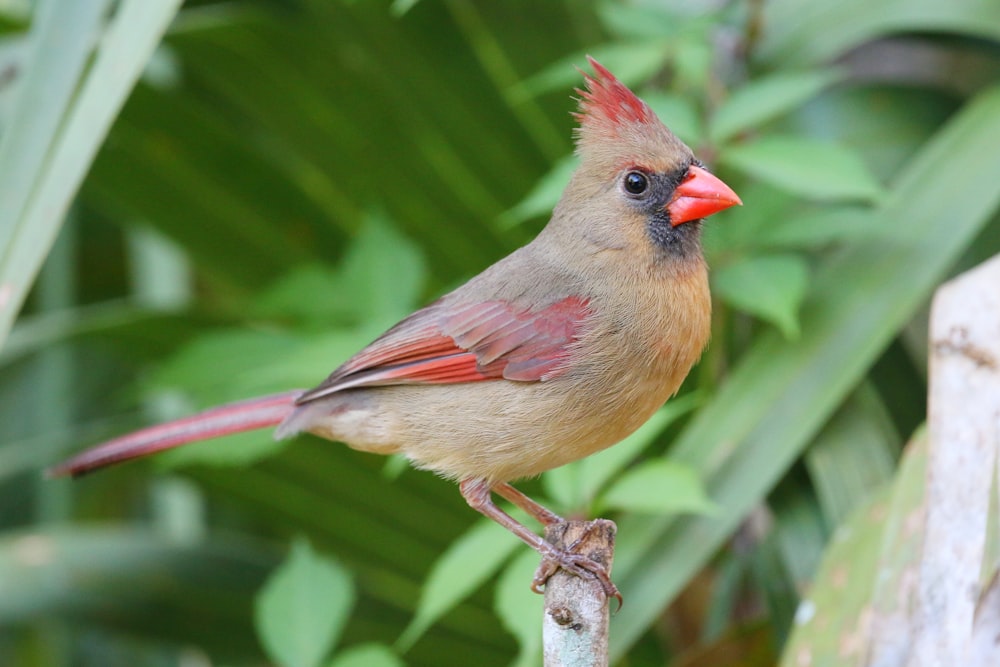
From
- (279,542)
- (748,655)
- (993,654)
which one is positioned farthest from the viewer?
(279,542)

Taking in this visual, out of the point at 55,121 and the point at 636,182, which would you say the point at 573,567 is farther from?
the point at 55,121

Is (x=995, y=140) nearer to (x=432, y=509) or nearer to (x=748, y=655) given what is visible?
(x=748, y=655)

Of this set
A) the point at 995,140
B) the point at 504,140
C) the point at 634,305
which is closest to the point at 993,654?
the point at 634,305

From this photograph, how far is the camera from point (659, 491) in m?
1.75

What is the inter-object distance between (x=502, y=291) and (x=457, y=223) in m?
1.07

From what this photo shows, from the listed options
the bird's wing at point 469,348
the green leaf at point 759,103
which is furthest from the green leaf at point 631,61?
the bird's wing at point 469,348

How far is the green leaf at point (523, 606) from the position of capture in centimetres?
163

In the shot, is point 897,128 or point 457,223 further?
point 457,223

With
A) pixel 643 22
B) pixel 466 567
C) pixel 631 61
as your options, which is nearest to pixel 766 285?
pixel 631 61

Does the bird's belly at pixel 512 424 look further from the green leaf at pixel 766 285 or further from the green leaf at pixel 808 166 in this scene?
the green leaf at pixel 808 166

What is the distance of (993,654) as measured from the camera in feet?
4.10

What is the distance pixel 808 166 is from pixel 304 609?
1079 mm

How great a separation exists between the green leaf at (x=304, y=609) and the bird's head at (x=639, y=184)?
2.08ft

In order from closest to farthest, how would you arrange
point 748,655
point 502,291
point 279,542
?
point 502,291 < point 748,655 < point 279,542
